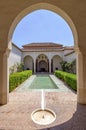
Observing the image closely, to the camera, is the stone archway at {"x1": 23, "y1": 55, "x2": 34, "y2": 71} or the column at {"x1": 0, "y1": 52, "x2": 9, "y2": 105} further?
the stone archway at {"x1": 23, "y1": 55, "x2": 34, "y2": 71}

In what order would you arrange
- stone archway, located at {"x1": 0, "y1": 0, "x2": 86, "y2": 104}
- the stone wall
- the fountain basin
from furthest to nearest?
the stone wall
stone archway, located at {"x1": 0, "y1": 0, "x2": 86, "y2": 104}
the fountain basin

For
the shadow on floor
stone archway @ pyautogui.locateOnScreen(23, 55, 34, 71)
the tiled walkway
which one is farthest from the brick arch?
stone archway @ pyautogui.locateOnScreen(23, 55, 34, 71)

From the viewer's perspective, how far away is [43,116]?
491 centimetres

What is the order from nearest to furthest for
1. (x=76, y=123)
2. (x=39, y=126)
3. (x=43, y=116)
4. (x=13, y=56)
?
(x=39, y=126) < (x=76, y=123) < (x=43, y=116) < (x=13, y=56)

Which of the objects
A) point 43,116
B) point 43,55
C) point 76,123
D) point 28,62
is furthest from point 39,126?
point 43,55

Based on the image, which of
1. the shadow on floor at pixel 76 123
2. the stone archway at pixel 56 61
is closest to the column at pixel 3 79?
the shadow on floor at pixel 76 123

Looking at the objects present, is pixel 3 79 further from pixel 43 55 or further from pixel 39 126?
pixel 43 55

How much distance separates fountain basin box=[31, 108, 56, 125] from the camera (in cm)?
448

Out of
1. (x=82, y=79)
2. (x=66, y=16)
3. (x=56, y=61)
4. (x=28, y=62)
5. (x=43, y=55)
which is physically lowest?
(x=82, y=79)

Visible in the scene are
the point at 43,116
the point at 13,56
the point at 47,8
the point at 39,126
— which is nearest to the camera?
the point at 39,126

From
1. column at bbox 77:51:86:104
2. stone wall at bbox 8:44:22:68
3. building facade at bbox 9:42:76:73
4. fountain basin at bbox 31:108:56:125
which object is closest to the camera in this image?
fountain basin at bbox 31:108:56:125

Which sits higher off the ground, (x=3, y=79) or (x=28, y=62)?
(x=28, y=62)

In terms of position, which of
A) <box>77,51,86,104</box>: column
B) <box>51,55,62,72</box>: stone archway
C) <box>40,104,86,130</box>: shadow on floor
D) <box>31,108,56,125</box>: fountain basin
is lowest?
<box>31,108,56,125</box>: fountain basin

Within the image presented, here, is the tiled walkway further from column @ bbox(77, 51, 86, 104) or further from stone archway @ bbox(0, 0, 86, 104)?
stone archway @ bbox(0, 0, 86, 104)
